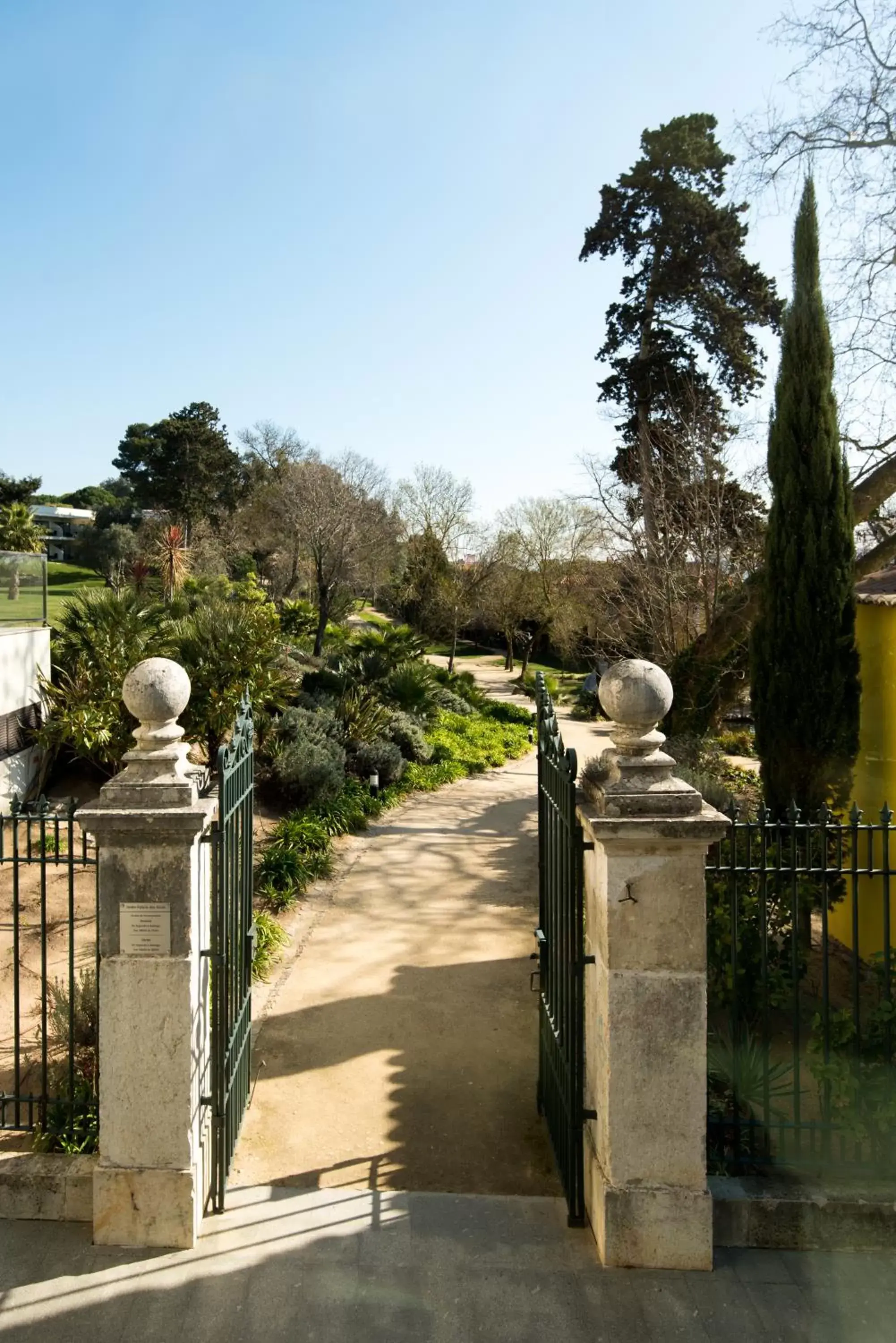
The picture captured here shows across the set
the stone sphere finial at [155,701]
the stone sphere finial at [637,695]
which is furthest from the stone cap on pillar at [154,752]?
the stone sphere finial at [637,695]

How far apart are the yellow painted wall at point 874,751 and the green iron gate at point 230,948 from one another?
17.1ft

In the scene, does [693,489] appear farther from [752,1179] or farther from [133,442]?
[133,442]

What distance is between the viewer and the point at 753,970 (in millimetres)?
5570

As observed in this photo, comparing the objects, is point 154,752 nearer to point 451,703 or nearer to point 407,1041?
point 407,1041

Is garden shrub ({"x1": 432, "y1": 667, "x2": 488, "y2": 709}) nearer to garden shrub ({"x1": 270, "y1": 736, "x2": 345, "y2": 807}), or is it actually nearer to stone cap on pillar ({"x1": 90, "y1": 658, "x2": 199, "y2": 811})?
garden shrub ({"x1": 270, "y1": 736, "x2": 345, "y2": 807})

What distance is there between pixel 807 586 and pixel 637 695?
551cm

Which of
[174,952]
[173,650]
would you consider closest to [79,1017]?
[174,952]

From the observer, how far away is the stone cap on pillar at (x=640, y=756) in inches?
141

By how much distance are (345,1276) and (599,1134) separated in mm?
1166

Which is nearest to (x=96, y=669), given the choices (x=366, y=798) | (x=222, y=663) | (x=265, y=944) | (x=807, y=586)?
(x=222, y=663)

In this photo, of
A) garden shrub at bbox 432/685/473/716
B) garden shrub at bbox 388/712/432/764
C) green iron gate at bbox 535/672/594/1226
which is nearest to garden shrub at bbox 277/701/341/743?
garden shrub at bbox 388/712/432/764

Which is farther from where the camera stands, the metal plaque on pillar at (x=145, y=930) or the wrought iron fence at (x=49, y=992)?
the wrought iron fence at (x=49, y=992)

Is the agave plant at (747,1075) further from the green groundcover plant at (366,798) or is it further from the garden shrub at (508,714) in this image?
the garden shrub at (508,714)

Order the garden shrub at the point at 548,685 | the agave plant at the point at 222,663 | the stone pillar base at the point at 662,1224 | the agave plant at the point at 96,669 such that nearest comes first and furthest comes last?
the stone pillar base at the point at 662,1224
the agave plant at the point at 96,669
the agave plant at the point at 222,663
the garden shrub at the point at 548,685
